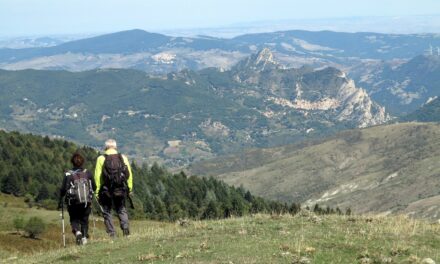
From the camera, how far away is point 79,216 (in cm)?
2673

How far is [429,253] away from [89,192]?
14.3 metres

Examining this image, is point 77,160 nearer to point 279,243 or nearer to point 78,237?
point 78,237

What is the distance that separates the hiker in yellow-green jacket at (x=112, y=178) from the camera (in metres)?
25.5

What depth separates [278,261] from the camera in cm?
1808

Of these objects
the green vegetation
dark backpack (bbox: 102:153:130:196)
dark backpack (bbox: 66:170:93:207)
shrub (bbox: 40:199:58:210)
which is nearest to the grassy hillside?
dark backpack (bbox: 66:170:93:207)

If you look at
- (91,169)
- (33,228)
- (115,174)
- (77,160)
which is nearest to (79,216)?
(77,160)

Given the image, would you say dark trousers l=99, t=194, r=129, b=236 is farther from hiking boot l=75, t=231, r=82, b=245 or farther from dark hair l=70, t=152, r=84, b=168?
dark hair l=70, t=152, r=84, b=168

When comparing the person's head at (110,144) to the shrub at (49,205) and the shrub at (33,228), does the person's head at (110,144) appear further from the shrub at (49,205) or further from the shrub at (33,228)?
the shrub at (49,205)

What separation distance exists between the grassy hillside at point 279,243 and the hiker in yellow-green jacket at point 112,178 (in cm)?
179

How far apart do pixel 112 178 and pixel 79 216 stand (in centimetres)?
279

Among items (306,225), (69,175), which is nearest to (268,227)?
(306,225)

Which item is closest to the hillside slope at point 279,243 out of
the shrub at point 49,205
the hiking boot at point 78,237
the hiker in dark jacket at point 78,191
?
the hiking boot at point 78,237

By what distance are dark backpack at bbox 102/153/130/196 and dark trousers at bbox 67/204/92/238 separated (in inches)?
63.5

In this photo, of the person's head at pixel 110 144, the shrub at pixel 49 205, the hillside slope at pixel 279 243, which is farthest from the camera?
the shrub at pixel 49 205
